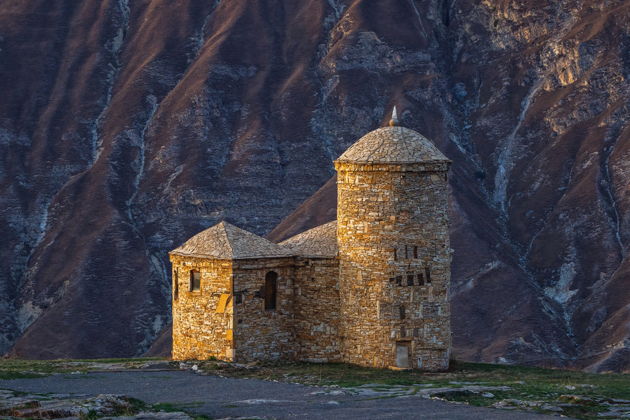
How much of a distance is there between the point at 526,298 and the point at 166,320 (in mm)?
27103

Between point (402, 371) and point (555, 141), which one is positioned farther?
point (555, 141)

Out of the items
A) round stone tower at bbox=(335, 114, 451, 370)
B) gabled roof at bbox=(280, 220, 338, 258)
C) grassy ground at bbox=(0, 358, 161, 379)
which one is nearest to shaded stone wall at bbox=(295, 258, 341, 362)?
gabled roof at bbox=(280, 220, 338, 258)

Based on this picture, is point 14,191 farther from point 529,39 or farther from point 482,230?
point 529,39

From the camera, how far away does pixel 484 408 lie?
118 ft

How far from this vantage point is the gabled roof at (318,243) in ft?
152

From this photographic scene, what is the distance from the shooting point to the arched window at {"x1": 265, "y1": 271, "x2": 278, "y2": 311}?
152ft

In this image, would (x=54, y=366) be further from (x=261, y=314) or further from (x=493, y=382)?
(x=493, y=382)

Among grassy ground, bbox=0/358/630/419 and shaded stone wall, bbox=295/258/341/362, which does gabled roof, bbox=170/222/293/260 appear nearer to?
shaded stone wall, bbox=295/258/341/362

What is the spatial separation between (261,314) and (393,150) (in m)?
7.11

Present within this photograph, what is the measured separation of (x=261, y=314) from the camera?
4597 centimetres

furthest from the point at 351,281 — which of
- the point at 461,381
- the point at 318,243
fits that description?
the point at 461,381

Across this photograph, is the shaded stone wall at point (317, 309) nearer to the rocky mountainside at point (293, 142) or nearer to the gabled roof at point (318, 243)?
the gabled roof at point (318, 243)

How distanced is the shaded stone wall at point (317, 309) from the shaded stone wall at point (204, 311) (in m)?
2.76

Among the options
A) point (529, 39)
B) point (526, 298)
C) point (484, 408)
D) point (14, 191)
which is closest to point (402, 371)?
point (484, 408)
